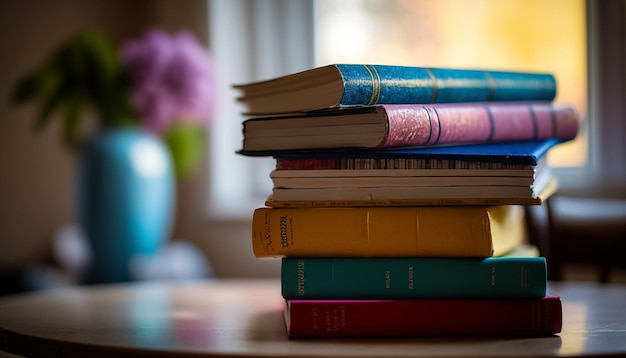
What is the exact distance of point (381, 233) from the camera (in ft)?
2.47

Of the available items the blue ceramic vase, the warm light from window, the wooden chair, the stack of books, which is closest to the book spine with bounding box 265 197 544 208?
the stack of books

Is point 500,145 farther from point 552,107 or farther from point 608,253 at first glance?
point 608,253

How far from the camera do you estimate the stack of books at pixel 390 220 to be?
0.73 meters

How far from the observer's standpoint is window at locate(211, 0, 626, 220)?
2.14 meters

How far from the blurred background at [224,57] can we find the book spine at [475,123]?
4.64 feet

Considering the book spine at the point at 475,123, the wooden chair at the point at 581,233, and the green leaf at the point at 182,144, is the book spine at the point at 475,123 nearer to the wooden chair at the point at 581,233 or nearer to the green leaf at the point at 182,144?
the wooden chair at the point at 581,233

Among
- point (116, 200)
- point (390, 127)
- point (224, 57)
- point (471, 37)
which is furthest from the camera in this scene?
point (224, 57)

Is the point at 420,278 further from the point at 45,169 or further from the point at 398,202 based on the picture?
the point at 45,169

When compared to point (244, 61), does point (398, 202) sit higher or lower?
lower

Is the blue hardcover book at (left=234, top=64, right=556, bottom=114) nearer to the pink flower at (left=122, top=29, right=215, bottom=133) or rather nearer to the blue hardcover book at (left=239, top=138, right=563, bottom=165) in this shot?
the blue hardcover book at (left=239, top=138, right=563, bottom=165)

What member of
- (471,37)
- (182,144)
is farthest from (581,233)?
(182,144)

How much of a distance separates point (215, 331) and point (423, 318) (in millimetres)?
211

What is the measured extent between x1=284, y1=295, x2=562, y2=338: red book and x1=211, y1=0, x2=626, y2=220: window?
1.45 m

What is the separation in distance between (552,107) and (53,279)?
5.60 feet
